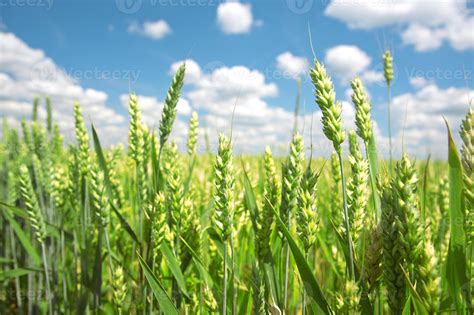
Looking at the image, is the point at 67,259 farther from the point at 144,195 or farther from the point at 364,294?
the point at 364,294

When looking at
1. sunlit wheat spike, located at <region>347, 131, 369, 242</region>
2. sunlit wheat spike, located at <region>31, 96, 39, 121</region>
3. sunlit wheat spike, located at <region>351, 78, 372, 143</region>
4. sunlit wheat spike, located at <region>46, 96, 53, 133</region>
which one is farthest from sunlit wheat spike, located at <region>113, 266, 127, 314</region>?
sunlit wheat spike, located at <region>31, 96, 39, 121</region>

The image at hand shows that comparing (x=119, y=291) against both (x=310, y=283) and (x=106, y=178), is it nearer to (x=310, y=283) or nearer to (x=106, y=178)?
(x=106, y=178)

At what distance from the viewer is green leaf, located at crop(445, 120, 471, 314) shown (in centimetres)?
86

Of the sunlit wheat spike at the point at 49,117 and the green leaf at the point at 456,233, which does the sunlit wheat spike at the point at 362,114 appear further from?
the sunlit wheat spike at the point at 49,117

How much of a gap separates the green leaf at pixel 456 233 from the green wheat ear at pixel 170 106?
34.5 inches

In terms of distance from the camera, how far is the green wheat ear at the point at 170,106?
1.36m

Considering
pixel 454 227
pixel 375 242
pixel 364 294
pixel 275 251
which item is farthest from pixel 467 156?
pixel 275 251

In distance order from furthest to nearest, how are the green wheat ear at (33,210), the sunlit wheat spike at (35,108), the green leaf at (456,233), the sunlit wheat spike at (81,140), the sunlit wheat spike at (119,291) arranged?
1. the sunlit wheat spike at (35,108)
2. the sunlit wheat spike at (81,140)
3. the green wheat ear at (33,210)
4. the sunlit wheat spike at (119,291)
5. the green leaf at (456,233)

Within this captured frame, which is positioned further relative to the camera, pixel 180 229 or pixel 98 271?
pixel 98 271

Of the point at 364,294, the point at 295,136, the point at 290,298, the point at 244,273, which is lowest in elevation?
the point at 290,298

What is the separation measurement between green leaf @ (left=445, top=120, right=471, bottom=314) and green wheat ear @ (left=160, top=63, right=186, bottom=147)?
0.88 metres

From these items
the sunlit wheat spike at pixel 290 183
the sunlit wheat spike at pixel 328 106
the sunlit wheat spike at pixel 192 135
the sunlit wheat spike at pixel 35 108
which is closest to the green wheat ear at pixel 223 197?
the sunlit wheat spike at pixel 290 183

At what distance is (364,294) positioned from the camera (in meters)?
0.91

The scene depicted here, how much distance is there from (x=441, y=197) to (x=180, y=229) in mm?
1657
